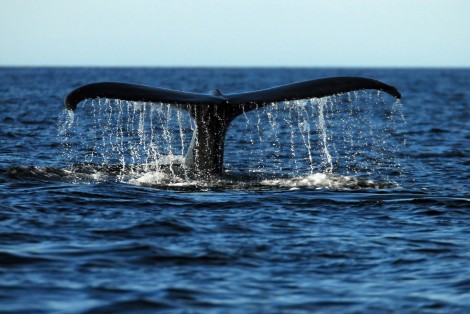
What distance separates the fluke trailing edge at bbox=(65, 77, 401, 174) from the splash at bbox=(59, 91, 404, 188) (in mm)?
157

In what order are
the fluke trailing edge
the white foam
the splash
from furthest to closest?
the splash
the white foam
the fluke trailing edge

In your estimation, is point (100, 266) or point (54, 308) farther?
point (100, 266)

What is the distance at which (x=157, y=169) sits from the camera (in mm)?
13328

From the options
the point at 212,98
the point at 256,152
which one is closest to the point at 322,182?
the point at 212,98

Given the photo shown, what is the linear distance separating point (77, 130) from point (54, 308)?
17118mm

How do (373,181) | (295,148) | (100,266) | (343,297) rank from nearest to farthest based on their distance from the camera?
(343,297) < (100,266) < (373,181) < (295,148)

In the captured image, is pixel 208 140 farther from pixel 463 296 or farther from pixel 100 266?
pixel 463 296

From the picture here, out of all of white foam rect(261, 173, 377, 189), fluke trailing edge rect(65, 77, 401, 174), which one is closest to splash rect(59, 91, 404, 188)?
white foam rect(261, 173, 377, 189)

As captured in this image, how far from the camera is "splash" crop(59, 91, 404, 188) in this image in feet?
41.3

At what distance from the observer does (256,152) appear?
18625mm

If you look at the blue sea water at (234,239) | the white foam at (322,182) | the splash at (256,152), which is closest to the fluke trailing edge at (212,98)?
the splash at (256,152)

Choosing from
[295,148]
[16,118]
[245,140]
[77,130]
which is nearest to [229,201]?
[295,148]

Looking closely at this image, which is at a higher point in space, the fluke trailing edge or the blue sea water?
the fluke trailing edge

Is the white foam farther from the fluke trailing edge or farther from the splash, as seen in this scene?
the fluke trailing edge
